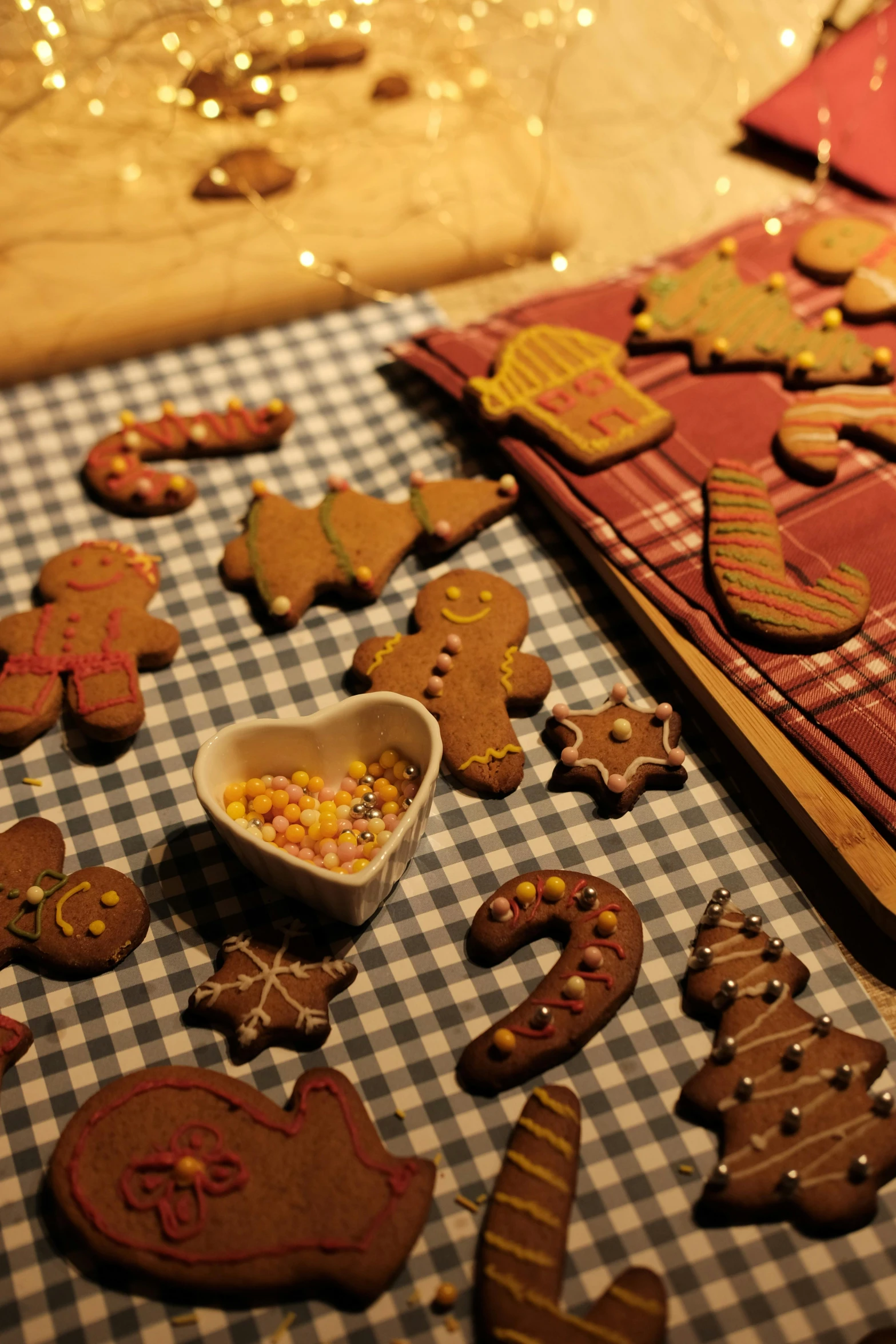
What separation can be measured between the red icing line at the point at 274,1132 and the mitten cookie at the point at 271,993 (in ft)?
0.17

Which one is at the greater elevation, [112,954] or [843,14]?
[843,14]

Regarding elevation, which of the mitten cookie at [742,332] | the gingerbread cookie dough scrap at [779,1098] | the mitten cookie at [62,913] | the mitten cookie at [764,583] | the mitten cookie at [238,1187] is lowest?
the mitten cookie at [238,1187]

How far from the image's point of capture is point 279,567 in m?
1.41

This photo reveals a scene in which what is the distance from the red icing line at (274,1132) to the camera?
0.97 meters

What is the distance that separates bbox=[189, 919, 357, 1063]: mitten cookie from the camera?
1.08m

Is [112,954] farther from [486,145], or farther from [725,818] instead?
[486,145]

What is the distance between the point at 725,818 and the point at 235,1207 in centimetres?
65

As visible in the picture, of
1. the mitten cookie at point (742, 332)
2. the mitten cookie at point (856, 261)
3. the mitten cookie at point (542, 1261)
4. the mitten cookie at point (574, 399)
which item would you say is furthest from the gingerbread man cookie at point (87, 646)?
the mitten cookie at point (856, 261)

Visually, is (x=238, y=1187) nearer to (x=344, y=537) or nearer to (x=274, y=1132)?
(x=274, y=1132)

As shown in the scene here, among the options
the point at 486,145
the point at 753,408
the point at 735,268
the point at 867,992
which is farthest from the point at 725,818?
the point at 486,145

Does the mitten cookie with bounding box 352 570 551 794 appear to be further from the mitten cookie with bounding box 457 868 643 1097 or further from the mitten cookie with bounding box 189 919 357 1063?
the mitten cookie with bounding box 189 919 357 1063

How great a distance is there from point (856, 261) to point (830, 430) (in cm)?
38

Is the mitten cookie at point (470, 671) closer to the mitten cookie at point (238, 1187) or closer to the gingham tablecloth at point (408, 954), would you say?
the gingham tablecloth at point (408, 954)

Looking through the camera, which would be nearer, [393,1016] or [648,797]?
[393,1016]
